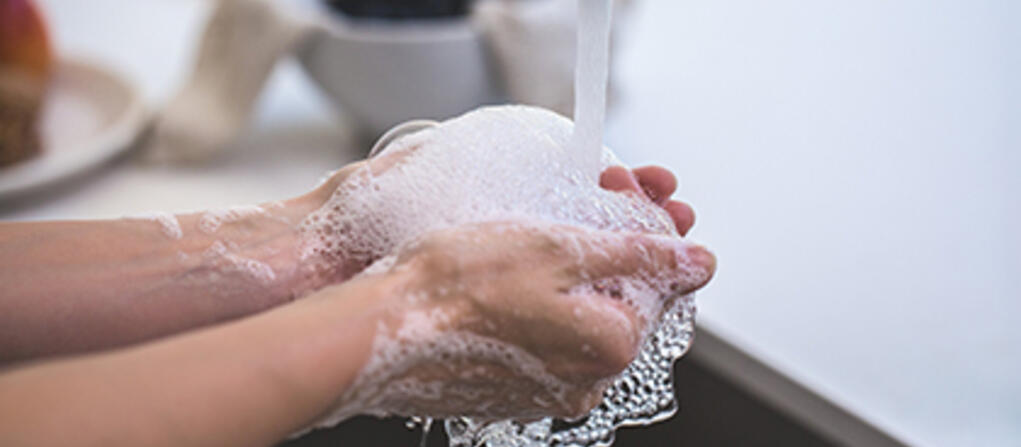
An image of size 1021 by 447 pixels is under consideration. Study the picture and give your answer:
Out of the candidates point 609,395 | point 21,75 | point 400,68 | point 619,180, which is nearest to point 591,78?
point 619,180

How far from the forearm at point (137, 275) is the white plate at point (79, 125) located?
26 cm

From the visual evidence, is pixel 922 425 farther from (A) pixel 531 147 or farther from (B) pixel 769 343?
(A) pixel 531 147

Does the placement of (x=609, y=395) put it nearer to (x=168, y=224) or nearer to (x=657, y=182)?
(x=657, y=182)

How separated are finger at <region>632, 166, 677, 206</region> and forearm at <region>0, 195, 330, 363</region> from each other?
0.55 ft

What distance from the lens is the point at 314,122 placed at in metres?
0.77

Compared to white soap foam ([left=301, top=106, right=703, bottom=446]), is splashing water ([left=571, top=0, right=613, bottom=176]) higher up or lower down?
higher up

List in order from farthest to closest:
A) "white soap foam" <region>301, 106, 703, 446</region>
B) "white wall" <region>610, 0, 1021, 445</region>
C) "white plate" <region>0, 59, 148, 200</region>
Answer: "white plate" <region>0, 59, 148, 200</region>
"white wall" <region>610, 0, 1021, 445</region>
"white soap foam" <region>301, 106, 703, 446</region>

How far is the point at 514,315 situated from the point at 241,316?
14cm

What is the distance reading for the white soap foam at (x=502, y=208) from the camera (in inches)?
14.5

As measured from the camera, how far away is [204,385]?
0.89 feet

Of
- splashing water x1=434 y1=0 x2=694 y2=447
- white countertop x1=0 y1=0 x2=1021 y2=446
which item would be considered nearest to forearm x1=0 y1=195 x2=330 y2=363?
splashing water x1=434 y1=0 x2=694 y2=447

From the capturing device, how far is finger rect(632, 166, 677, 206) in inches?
15.7

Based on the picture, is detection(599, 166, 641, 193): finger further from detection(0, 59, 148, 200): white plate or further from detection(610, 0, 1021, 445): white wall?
detection(0, 59, 148, 200): white plate

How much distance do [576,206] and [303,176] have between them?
35 centimetres
